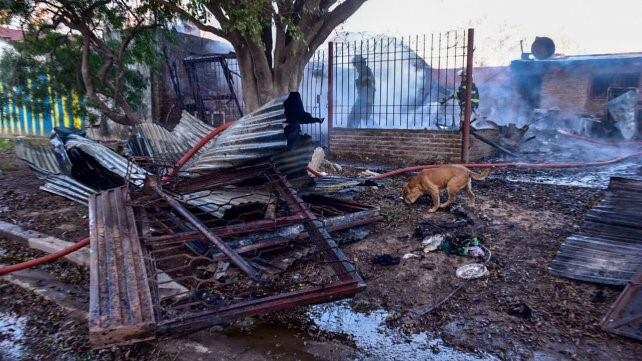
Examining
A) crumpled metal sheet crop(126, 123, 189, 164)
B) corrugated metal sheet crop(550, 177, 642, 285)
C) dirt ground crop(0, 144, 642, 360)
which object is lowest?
dirt ground crop(0, 144, 642, 360)

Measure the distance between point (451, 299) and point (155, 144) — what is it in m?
4.15

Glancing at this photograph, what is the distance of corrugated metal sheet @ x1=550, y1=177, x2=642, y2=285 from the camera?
124 inches

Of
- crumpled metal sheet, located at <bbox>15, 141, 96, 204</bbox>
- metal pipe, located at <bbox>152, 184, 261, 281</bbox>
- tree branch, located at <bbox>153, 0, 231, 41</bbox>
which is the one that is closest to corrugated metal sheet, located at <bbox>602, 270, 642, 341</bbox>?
metal pipe, located at <bbox>152, 184, 261, 281</bbox>

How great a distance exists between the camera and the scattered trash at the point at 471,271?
11.1ft

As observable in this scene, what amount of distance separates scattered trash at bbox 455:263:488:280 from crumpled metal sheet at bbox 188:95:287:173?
6.06 feet

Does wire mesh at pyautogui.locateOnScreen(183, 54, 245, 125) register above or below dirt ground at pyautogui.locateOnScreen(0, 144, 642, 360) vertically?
above

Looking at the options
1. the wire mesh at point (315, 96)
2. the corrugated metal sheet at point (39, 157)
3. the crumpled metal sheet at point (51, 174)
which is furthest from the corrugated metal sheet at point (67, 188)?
the wire mesh at point (315, 96)

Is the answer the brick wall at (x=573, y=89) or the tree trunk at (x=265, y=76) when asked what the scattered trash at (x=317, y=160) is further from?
the brick wall at (x=573, y=89)

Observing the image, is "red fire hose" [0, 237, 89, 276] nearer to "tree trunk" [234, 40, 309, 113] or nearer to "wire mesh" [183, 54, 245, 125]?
"tree trunk" [234, 40, 309, 113]

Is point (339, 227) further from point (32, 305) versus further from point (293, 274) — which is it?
point (32, 305)

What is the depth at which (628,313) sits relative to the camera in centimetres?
262

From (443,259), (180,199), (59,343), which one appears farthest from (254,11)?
(59,343)

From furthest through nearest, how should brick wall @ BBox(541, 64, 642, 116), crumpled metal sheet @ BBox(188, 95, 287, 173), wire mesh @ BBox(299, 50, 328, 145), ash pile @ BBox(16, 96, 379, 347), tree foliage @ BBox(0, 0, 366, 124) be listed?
1. brick wall @ BBox(541, 64, 642, 116)
2. wire mesh @ BBox(299, 50, 328, 145)
3. tree foliage @ BBox(0, 0, 366, 124)
4. crumpled metal sheet @ BBox(188, 95, 287, 173)
5. ash pile @ BBox(16, 96, 379, 347)

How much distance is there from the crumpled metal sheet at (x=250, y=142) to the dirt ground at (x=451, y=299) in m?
1.34
